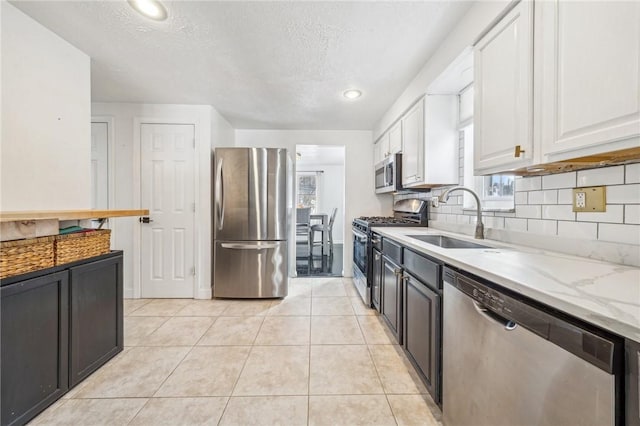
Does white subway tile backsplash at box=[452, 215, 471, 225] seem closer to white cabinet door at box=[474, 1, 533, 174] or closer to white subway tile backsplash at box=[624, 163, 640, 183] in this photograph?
white cabinet door at box=[474, 1, 533, 174]

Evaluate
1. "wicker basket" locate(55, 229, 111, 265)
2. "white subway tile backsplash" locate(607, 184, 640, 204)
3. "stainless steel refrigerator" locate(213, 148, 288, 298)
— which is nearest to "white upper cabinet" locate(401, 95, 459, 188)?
"white subway tile backsplash" locate(607, 184, 640, 204)

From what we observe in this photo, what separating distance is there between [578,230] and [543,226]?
183 millimetres

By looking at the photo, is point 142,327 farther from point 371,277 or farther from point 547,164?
point 547,164

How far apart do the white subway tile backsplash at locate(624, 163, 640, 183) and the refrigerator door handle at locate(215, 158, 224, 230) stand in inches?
123

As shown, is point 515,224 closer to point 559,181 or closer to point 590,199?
point 559,181

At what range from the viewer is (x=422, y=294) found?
1.53m

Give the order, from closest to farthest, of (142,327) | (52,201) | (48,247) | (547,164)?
(547,164), (48,247), (52,201), (142,327)

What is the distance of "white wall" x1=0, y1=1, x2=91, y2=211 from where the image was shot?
1560mm

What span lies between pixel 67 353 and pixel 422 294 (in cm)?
210

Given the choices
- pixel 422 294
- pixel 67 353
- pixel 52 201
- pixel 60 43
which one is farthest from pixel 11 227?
pixel 422 294

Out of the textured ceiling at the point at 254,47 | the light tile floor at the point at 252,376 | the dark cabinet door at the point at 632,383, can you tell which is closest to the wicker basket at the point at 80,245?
the light tile floor at the point at 252,376

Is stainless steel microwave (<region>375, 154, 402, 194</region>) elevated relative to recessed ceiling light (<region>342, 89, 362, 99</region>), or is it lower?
lower

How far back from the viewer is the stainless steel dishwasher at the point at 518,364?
60cm

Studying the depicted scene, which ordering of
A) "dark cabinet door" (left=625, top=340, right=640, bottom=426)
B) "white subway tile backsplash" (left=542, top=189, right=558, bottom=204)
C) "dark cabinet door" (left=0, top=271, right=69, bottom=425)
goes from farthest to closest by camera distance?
"white subway tile backsplash" (left=542, top=189, right=558, bottom=204)
"dark cabinet door" (left=0, top=271, right=69, bottom=425)
"dark cabinet door" (left=625, top=340, right=640, bottom=426)
